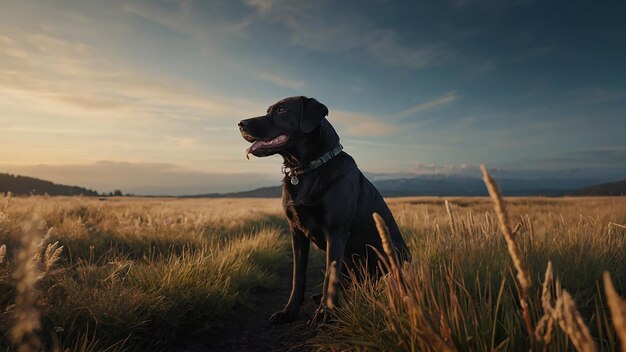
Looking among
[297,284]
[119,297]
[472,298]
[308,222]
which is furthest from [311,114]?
[119,297]

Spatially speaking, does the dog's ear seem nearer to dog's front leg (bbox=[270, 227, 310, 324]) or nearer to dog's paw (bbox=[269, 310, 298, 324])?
dog's front leg (bbox=[270, 227, 310, 324])

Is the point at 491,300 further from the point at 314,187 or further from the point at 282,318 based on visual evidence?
the point at 282,318

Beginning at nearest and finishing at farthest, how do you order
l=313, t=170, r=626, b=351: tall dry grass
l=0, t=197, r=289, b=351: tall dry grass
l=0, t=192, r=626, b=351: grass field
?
l=313, t=170, r=626, b=351: tall dry grass
l=0, t=192, r=626, b=351: grass field
l=0, t=197, r=289, b=351: tall dry grass

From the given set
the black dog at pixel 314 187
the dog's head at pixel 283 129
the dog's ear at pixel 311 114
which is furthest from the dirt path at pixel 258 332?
the dog's ear at pixel 311 114

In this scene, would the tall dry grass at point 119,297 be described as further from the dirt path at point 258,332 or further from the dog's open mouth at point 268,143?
the dog's open mouth at point 268,143

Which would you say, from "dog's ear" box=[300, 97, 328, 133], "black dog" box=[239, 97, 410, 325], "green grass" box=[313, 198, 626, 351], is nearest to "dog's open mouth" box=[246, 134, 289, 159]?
"black dog" box=[239, 97, 410, 325]

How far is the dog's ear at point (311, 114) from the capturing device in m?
4.08

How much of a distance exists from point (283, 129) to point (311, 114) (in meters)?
0.36

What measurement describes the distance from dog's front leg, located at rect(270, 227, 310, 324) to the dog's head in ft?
3.15

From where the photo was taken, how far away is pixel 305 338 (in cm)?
362

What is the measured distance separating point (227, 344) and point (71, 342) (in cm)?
135

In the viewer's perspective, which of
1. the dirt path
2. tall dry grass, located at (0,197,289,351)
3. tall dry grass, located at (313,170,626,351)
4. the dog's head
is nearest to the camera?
tall dry grass, located at (313,170,626,351)

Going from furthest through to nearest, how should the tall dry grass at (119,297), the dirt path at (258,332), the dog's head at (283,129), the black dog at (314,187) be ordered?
the dog's head at (283,129) < the black dog at (314,187) < the dirt path at (258,332) < the tall dry grass at (119,297)

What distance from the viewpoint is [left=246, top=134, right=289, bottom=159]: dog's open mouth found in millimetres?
4207
